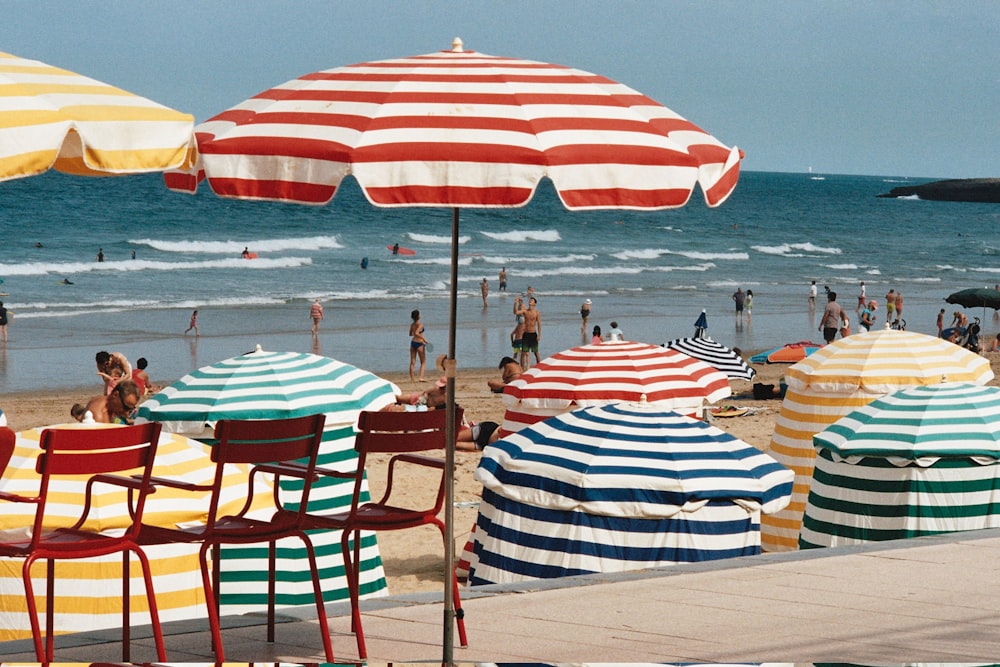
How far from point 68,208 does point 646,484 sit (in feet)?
219

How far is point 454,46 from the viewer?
15.3 ft

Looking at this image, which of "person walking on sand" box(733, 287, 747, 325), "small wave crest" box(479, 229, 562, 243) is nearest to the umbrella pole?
"person walking on sand" box(733, 287, 747, 325)

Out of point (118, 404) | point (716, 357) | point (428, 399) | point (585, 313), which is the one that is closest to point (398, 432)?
point (118, 404)

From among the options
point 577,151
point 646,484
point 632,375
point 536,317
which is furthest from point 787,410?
point 536,317

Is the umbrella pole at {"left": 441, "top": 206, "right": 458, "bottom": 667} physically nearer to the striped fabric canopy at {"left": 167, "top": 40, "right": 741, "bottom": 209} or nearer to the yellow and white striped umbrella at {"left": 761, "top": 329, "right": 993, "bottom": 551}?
the striped fabric canopy at {"left": 167, "top": 40, "right": 741, "bottom": 209}

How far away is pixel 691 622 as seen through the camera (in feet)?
17.5

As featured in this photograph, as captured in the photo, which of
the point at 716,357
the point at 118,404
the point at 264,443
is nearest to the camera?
the point at 264,443

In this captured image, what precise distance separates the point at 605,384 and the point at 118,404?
4.94 metres

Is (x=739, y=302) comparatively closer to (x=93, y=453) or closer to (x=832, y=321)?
(x=832, y=321)

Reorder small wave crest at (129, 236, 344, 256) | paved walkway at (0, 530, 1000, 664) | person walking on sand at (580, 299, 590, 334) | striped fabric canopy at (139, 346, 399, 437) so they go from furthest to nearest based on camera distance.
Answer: small wave crest at (129, 236, 344, 256)
person walking on sand at (580, 299, 590, 334)
striped fabric canopy at (139, 346, 399, 437)
paved walkway at (0, 530, 1000, 664)

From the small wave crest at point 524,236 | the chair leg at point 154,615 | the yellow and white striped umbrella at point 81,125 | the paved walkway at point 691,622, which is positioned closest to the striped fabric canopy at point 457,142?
the yellow and white striped umbrella at point 81,125

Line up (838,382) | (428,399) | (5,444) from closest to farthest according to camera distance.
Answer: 1. (5,444)
2. (838,382)
3. (428,399)

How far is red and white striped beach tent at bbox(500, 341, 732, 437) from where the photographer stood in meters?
9.34

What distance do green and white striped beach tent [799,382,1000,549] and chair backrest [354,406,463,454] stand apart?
13.1 ft
